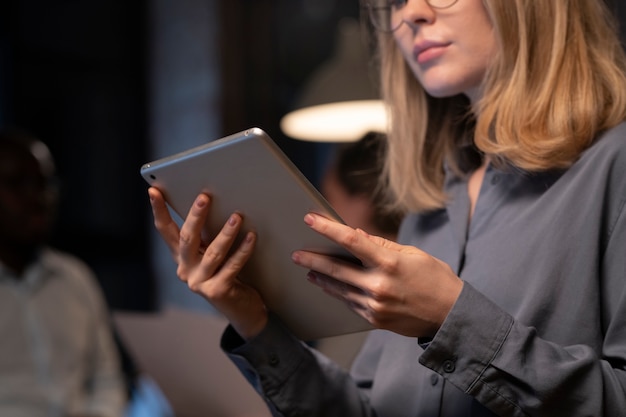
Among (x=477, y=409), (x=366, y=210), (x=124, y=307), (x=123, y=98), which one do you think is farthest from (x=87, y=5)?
(x=477, y=409)

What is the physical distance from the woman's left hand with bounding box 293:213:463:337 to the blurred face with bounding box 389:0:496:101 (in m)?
0.31

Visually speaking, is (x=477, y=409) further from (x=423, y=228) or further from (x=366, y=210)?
(x=366, y=210)

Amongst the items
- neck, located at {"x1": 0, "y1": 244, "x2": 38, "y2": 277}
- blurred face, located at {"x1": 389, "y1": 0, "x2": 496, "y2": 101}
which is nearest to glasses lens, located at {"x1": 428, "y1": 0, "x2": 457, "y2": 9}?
blurred face, located at {"x1": 389, "y1": 0, "x2": 496, "y2": 101}

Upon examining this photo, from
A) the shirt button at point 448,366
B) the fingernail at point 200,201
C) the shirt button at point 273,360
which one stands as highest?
the fingernail at point 200,201

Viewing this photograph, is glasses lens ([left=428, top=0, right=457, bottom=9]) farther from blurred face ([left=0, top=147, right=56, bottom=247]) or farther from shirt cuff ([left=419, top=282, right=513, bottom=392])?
blurred face ([left=0, top=147, right=56, bottom=247])

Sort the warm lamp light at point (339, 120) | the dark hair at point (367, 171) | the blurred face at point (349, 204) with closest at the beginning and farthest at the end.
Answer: the dark hair at point (367, 171) < the blurred face at point (349, 204) < the warm lamp light at point (339, 120)

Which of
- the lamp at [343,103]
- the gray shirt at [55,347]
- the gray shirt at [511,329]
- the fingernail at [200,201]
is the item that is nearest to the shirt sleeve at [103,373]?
the gray shirt at [55,347]

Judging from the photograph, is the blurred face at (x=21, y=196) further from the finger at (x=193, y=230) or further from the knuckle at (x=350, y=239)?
the knuckle at (x=350, y=239)

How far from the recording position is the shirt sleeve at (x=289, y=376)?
1021mm

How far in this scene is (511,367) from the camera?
0.80m

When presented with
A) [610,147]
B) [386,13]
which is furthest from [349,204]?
[610,147]

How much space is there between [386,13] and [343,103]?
0.93m

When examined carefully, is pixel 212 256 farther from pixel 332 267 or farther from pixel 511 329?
pixel 511 329

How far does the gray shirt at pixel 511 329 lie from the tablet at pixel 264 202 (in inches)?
3.4
